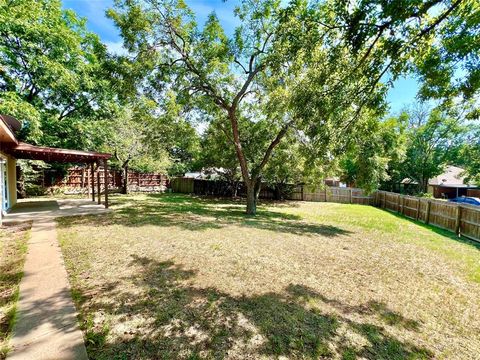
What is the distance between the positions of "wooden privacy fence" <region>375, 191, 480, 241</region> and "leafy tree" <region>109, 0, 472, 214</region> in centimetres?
482

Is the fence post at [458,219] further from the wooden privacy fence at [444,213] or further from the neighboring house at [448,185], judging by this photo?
the neighboring house at [448,185]

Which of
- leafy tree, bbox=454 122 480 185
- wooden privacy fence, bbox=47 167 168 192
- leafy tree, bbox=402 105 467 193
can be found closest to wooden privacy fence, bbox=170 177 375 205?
wooden privacy fence, bbox=47 167 168 192

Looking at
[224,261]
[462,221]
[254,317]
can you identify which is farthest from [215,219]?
[462,221]

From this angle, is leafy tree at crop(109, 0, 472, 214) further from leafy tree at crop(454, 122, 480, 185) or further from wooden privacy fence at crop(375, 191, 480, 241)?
leafy tree at crop(454, 122, 480, 185)

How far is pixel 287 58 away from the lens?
7016mm

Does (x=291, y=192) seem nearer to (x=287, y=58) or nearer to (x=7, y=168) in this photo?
(x=287, y=58)

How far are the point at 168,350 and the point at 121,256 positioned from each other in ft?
9.91

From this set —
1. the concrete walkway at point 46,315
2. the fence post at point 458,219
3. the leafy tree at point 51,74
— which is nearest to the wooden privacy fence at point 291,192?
the fence post at point 458,219

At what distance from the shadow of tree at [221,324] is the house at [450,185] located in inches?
1097

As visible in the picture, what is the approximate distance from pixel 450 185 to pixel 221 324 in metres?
29.9

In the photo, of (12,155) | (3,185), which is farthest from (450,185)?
(12,155)

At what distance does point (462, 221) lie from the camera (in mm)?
8398

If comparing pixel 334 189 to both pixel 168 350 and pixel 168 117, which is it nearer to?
pixel 168 117

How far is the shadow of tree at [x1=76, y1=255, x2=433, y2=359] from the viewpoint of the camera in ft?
7.75
